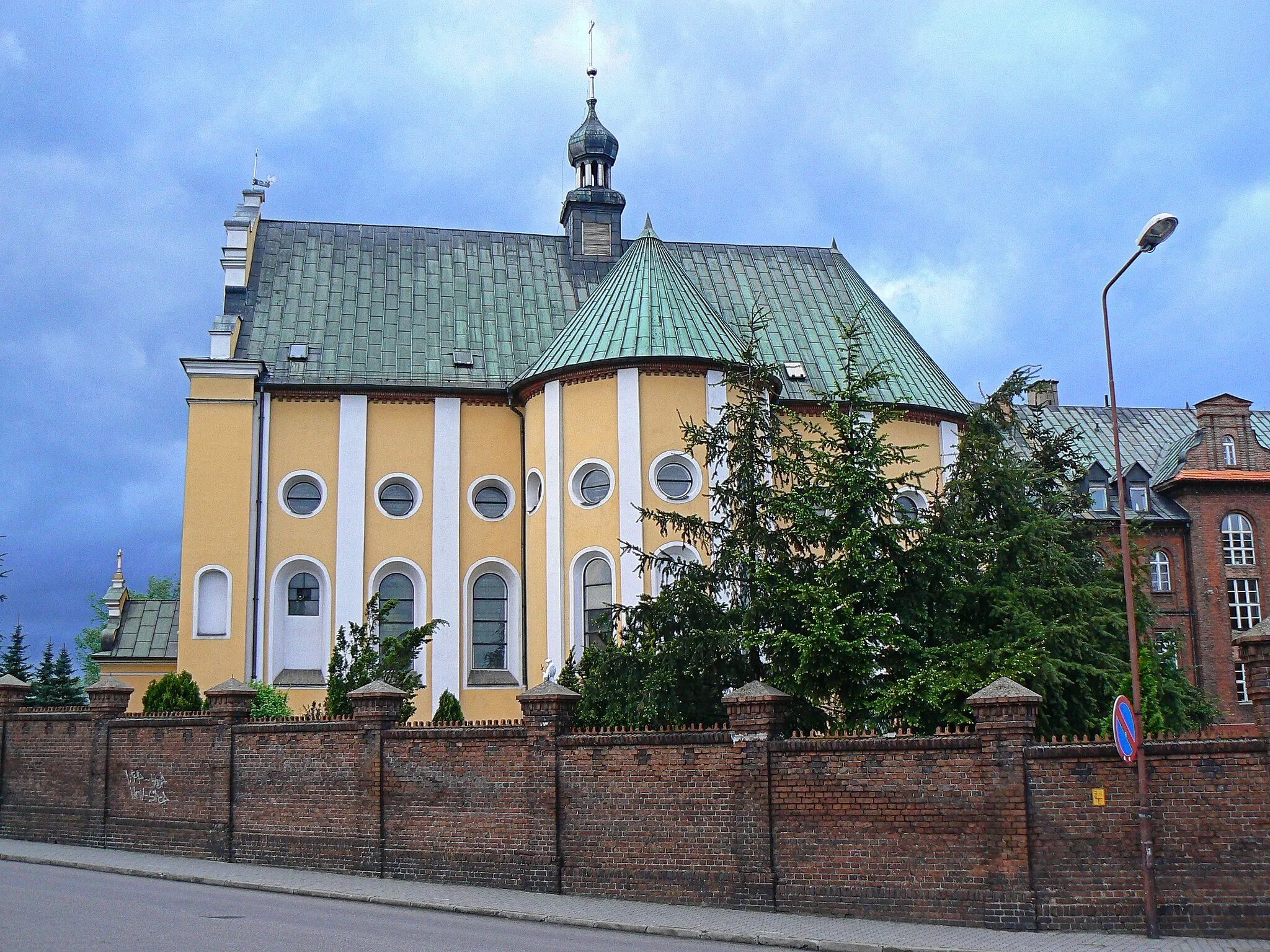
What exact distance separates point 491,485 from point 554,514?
14.2ft

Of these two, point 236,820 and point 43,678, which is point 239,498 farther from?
point 43,678

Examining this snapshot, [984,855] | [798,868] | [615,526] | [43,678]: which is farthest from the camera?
[43,678]

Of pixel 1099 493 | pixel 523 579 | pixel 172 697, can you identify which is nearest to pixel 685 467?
pixel 523 579

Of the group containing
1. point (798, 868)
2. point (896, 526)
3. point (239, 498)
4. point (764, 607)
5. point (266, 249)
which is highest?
point (266, 249)

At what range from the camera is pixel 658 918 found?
1680 centimetres

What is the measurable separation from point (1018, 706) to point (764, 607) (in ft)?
17.3

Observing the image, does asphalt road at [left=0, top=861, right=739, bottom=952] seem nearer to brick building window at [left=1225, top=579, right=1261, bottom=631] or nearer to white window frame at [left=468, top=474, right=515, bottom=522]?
white window frame at [left=468, top=474, right=515, bottom=522]

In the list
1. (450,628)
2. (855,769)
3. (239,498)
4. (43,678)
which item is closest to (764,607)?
(855,769)

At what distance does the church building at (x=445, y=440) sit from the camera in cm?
3069

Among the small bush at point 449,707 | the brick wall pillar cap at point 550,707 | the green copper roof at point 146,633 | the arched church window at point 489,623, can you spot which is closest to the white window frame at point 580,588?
the small bush at point 449,707

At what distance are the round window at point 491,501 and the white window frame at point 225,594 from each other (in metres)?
6.62

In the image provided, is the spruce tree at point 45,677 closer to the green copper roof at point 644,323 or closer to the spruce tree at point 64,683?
the spruce tree at point 64,683

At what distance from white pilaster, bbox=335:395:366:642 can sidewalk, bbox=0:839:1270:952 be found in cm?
1142

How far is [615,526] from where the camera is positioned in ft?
98.9
